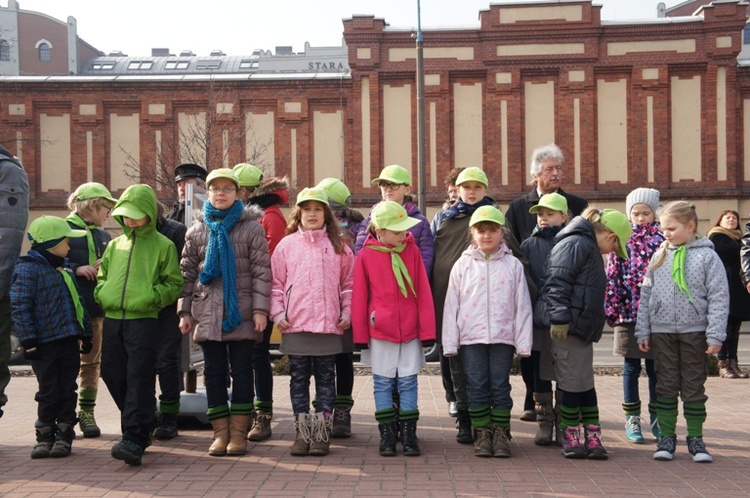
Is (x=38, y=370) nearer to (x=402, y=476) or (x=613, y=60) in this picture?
(x=402, y=476)

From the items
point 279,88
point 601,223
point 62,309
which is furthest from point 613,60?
point 62,309

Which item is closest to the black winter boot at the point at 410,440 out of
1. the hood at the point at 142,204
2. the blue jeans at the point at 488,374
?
the blue jeans at the point at 488,374

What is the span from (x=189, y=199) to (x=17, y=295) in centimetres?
192

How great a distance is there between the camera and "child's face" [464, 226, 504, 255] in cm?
700

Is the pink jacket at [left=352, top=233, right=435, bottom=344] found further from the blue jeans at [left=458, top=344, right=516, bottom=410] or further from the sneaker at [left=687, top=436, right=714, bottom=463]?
the sneaker at [left=687, top=436, right=714, bottom=463]

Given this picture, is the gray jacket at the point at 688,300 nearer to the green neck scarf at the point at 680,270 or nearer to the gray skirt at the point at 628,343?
the green neck scarf at the point at 680,270

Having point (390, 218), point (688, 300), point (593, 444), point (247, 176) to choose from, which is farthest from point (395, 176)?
point (593, 444)

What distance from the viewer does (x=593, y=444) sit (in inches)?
268

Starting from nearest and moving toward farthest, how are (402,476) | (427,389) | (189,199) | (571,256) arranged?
(402,476), (571,256), (189,199), (427,389)

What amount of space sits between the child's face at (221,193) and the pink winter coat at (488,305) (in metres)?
1.83

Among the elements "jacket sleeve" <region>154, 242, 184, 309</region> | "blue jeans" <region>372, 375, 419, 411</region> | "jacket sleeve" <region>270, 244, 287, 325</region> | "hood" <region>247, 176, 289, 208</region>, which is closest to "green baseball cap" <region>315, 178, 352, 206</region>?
"hood" <region>247, 176, 289, 208</region>

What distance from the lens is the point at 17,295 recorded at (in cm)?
688

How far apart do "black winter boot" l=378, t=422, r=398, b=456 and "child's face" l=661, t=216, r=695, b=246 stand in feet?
8.37

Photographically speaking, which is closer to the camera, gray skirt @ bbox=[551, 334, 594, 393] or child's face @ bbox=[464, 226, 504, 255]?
gray skirt @ bbox=[551, 334, 594, 393]
